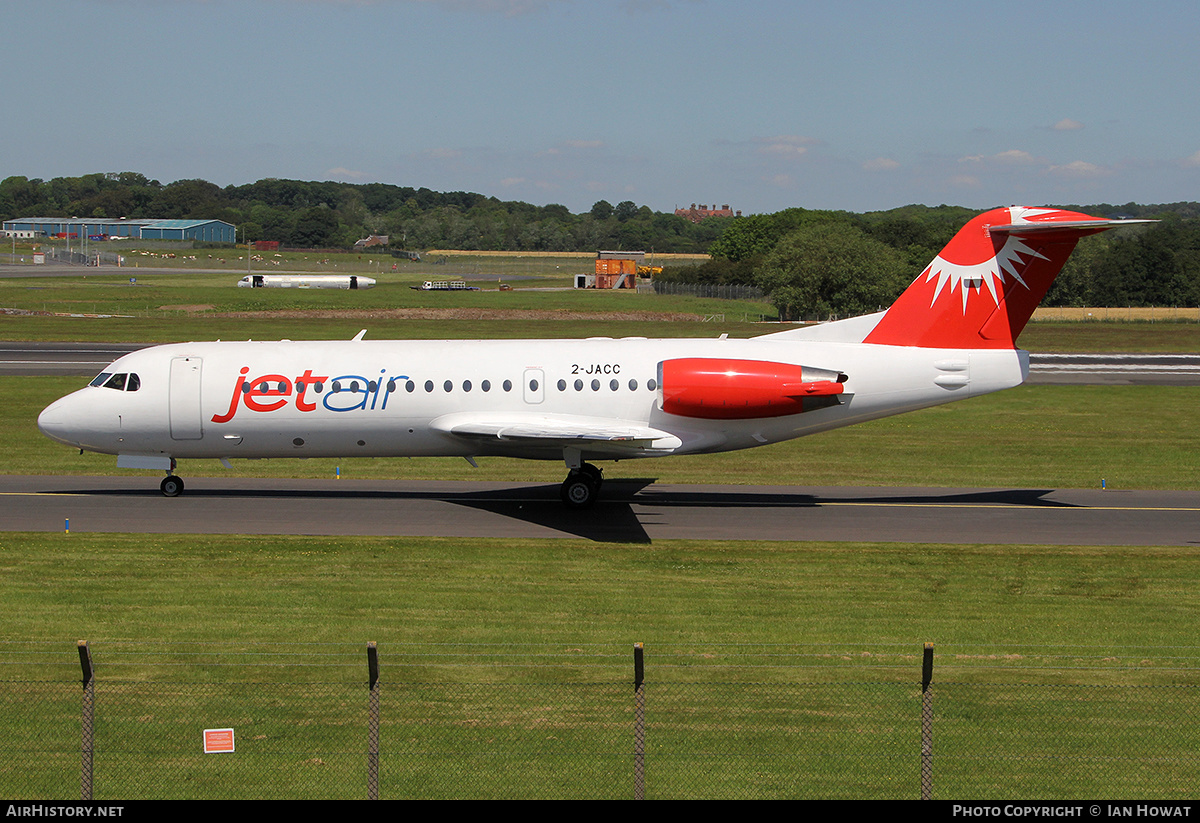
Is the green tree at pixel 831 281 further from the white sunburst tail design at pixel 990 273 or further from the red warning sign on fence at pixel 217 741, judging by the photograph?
the red warning sign on fence at pixel 217 741

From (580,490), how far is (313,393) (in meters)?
6.34

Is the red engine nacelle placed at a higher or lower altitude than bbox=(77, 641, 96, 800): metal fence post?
higher

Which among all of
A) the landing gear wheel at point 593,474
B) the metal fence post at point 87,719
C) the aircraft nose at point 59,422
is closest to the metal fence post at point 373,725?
the metal fence post at point 87,719

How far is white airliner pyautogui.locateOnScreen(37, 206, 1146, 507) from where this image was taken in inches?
953

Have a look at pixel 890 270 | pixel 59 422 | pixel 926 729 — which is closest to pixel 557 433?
pixel 59 422

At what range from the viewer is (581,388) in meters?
24.5

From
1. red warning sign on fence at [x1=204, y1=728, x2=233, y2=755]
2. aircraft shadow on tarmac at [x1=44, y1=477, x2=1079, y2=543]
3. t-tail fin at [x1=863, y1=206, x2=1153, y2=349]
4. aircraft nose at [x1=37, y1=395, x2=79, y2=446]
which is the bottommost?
aircraft shadow on tarmac at [x1=44, y1=477, x2=1079, y2=543]

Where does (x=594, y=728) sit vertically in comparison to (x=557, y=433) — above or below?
below

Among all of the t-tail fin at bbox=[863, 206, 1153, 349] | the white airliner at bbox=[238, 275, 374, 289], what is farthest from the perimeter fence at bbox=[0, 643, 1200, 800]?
the white airliner at bbox=[238, 275, 374, 289]

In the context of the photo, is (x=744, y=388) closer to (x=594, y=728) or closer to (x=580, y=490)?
(x=580, y=490)

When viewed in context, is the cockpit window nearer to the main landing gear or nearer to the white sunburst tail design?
the main landing gear

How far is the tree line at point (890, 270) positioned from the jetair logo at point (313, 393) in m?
51.6

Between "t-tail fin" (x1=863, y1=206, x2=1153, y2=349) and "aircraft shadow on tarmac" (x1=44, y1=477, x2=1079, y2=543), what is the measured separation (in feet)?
13.2

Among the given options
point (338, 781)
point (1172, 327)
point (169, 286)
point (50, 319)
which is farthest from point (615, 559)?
point (169, 286)
